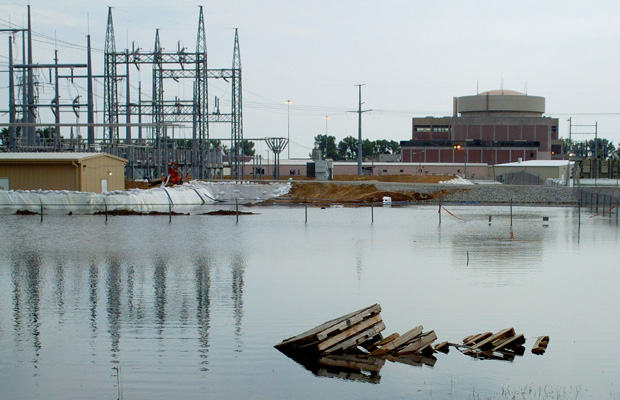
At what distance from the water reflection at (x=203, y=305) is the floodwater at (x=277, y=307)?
0.21 feet

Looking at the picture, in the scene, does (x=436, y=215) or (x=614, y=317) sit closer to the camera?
(x=614, y=317)

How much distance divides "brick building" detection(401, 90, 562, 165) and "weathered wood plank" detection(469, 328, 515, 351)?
12323cm

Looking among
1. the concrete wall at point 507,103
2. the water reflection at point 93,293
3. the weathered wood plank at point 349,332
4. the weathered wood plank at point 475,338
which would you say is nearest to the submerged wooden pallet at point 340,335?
the weathered wood plank at point 349,332

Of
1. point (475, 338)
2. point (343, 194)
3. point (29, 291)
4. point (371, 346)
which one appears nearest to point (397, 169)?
point (343, 194)

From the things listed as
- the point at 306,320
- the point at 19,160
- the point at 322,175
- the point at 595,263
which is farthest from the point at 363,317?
the point at 322,175

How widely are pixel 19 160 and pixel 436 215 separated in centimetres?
2785

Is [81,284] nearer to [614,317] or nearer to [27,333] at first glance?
[27,333]

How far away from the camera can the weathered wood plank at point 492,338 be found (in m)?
13.8

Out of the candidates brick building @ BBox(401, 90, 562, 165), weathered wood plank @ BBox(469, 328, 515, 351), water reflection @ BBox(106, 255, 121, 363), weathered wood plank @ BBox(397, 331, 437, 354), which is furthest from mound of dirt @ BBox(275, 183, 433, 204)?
brick building @ BBox(401, 90, 562, 165)

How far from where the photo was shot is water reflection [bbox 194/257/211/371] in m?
13.6

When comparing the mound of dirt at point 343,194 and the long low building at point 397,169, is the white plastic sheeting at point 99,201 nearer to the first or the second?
the mound of dirt at point 343,194

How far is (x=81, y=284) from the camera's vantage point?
2050 centimetres

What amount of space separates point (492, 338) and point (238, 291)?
7830mm

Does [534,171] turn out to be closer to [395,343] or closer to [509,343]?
[509,343]
